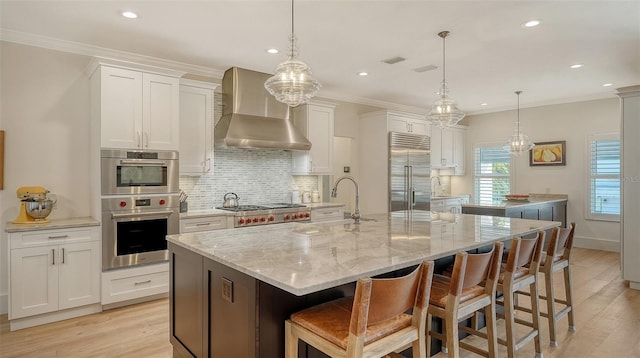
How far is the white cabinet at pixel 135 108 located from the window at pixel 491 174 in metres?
6.53

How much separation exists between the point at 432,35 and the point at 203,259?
304 centimetres

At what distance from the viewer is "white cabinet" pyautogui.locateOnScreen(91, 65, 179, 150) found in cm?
359

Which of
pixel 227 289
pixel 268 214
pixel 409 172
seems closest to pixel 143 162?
pixel 268 214

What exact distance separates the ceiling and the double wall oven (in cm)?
123

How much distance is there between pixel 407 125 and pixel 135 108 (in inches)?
179

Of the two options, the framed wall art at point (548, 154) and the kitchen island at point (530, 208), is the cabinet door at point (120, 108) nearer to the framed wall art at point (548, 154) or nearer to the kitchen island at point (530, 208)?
the kitchen island at point (530, 208)

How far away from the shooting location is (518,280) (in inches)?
100

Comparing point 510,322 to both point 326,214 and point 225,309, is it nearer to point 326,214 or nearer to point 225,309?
point 225,309

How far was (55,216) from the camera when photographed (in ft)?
12.3

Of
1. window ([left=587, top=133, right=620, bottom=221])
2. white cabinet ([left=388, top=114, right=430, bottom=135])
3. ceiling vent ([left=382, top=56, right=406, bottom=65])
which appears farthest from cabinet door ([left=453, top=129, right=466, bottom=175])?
ceiling vent ([left=382, top=56, right=406, bottom=65])

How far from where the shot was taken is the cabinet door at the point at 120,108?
358 cm

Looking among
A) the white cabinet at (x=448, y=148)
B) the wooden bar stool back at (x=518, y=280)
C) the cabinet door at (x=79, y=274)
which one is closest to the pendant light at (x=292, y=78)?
the wooden bar stool back at (x=518, y=280)

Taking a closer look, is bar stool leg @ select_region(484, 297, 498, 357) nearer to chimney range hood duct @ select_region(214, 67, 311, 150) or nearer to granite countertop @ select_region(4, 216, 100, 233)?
chimney range hood duct @ select_region(214, 67, 311, 150)

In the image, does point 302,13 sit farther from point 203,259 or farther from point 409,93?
point 409,93
